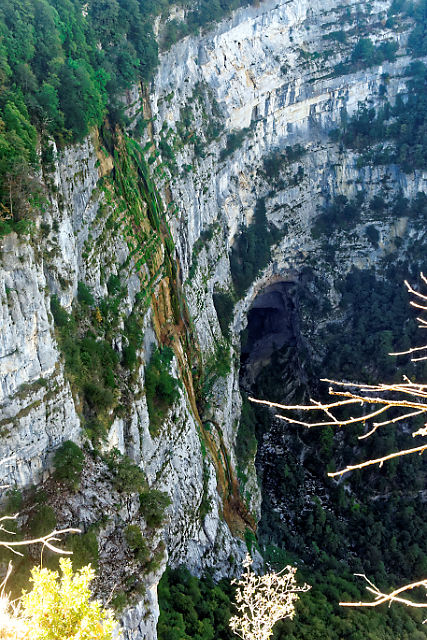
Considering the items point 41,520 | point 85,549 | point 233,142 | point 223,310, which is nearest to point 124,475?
point 85,549

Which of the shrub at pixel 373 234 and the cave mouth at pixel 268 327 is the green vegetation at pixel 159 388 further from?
the shrub at pixel 373 234

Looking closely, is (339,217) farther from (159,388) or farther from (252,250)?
(159,388)

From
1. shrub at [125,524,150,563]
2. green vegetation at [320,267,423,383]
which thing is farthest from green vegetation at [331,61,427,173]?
shrub at [125,524,150,563]

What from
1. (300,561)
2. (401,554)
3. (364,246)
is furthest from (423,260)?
(300,561)

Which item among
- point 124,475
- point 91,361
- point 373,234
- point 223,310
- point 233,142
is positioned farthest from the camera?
point 373,234

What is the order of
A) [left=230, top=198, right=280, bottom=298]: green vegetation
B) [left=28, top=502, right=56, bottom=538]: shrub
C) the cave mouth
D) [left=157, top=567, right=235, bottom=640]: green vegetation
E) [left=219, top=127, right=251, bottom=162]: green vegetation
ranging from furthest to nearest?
the cave mouth → [left=230, top=198, right=280, bottom=298]: green vegetation → [left=219, top=127, right=251, bottom=162]: green vegetation → [left=157, top=567, right=235, bottom=640]: green vegetation → [left=28, top=502, right=56, bottom=538]: shrub

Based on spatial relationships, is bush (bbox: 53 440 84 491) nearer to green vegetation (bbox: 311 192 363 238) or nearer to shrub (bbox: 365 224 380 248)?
green vegetation (bbox: 311 192 363 238)
